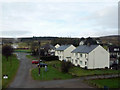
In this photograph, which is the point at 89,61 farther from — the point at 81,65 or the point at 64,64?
the point at 64,64

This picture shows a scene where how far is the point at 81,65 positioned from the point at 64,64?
929 centimetres

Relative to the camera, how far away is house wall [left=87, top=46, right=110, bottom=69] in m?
32.6

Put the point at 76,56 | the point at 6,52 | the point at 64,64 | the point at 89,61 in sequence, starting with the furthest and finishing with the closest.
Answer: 1. the point at 6,52
2. the point at 76,56
3. the point at 89,61
4. the point at 64,64

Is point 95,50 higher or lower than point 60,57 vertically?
higher

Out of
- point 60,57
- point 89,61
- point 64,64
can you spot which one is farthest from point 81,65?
point 60,57

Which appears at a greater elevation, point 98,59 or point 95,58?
point 95,58

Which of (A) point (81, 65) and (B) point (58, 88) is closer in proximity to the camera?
(B) point (58, 88)

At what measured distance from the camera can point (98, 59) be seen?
33.1 metres

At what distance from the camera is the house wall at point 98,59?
32594 millimetres

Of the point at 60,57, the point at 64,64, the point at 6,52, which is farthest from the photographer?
the point at 60,57

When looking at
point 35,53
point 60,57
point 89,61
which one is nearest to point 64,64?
point 89,61

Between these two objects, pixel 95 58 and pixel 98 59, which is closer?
pixel 95 58

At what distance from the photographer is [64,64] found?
1056 inches

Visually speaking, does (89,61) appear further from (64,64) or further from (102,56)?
(64,64)
